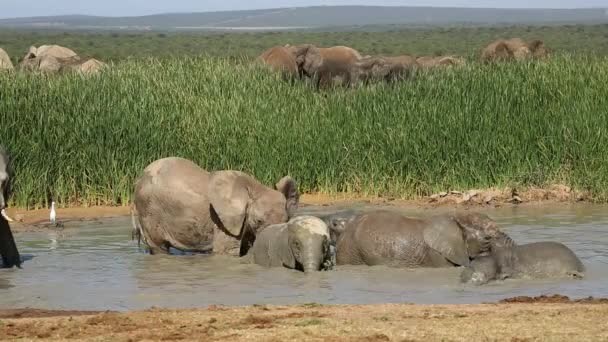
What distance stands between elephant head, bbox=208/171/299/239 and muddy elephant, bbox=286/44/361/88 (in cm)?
1175

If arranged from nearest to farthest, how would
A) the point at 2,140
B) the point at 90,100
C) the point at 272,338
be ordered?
the point at 272,338 → the point at 2,140 → the point at 90,100

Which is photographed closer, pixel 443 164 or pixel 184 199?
pixel 184 199

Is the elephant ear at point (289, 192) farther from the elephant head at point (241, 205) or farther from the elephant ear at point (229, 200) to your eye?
the elephant ear at point (229, 200)

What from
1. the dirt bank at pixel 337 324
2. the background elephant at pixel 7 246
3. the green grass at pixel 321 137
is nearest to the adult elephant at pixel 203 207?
the background elephant at pixel 7 246

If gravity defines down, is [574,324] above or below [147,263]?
above

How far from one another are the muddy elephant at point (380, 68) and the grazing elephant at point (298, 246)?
11.7m

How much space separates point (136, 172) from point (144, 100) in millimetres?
1254

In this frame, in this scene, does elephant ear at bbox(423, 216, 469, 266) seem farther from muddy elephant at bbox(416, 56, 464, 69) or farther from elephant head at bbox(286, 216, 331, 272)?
muddy elephant at bbox(416, 56, 464, 69)

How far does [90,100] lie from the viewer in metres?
17.1

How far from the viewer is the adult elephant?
12305mm

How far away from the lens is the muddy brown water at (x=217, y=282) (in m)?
10.0

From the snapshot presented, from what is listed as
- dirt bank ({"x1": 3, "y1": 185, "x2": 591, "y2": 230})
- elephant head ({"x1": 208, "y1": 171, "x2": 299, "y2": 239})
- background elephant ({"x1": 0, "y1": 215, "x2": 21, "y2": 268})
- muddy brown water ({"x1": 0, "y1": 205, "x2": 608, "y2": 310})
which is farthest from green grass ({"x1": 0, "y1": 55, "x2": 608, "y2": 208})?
background elephant ({"x1": 0, "y1": 215, "x2": 21, "y2": 268})

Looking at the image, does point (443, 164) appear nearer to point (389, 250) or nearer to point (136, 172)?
point (136, 172)

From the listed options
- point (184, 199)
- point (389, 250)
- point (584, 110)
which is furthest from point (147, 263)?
point (584, 110)
